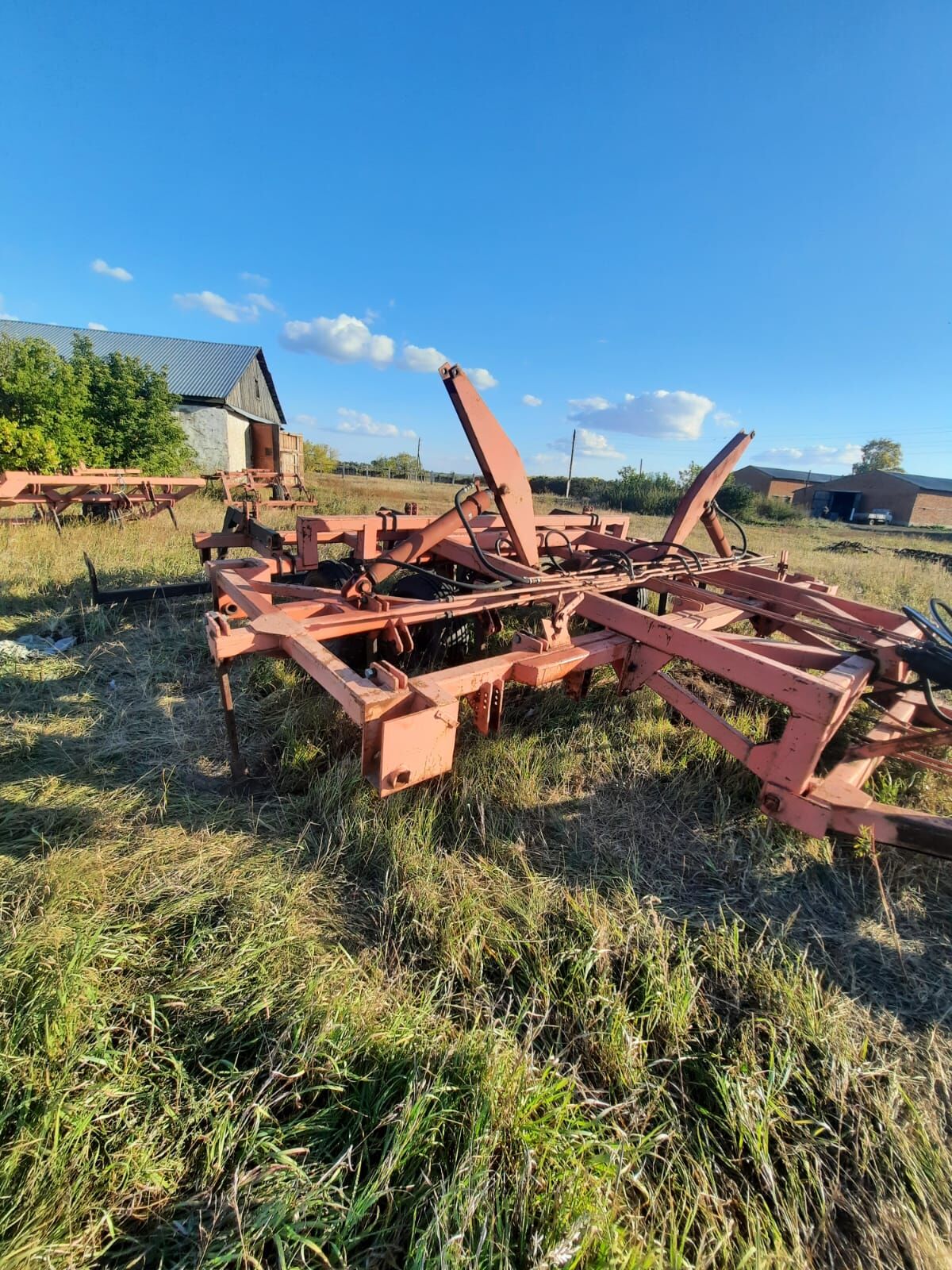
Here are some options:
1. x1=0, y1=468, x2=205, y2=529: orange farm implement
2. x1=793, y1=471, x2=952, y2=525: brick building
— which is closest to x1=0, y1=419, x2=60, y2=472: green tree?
x1=0, y1=468, x2=205, y2=529: orange farm implement

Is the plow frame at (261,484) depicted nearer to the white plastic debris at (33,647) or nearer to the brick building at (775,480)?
the white plastic debris at (33,647)

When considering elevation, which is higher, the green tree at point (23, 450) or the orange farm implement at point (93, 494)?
the green tree at point (23, 450)

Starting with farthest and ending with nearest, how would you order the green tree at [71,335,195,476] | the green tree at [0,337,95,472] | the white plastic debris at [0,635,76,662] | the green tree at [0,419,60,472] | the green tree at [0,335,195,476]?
1. the green tree at [71,335,195,476]
2. the green tree at [0,337,95,472]
3. the green tree at [0,335,195,476]
4. the green tree at [0,419,60,472]
5. the white plastic debris at [0,635,76,662]

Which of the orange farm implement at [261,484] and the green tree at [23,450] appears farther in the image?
the orange farm implement at [261,484]

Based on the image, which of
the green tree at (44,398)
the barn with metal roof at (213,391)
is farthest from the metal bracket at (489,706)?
the barn with metal roof at (213,391)

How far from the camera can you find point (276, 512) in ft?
45.3

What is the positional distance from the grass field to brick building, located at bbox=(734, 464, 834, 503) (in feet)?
190

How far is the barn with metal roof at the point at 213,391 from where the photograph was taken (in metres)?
23.4

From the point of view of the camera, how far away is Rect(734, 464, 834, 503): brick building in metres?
53.5

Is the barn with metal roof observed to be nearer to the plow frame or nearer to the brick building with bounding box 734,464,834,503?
the plow frame

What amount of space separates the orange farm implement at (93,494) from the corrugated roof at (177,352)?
54.2 feet

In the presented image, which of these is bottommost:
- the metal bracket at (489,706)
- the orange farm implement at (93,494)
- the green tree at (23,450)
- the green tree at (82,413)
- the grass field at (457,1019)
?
the grass field at (457,1019)

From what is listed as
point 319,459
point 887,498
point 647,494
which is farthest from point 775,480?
point 319,459

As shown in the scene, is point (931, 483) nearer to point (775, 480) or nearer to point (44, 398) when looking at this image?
point (775, 480)
